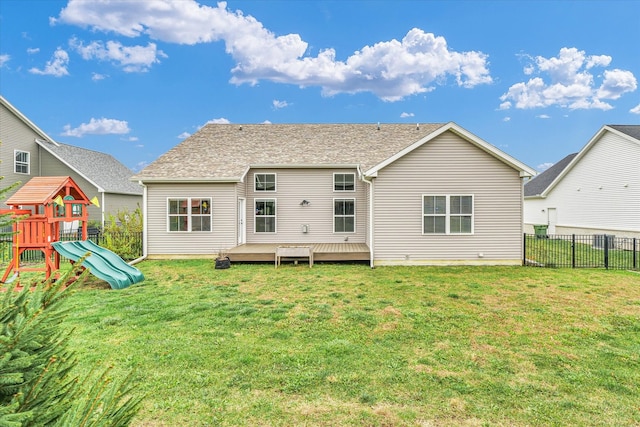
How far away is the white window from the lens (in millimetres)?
12570

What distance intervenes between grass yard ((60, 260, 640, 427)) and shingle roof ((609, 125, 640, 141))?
39.9 feet

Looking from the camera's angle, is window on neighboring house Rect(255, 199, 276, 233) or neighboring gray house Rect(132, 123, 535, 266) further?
window on neighboring house Rect(255, 199, 276, 233)

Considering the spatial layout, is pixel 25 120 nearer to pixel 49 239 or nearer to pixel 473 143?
pixel 49 239

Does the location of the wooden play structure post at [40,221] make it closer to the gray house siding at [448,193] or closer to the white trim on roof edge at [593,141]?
the gray house siding at [448,193]

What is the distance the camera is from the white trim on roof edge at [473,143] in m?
12.1

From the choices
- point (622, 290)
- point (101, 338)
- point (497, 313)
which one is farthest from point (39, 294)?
point (622, 290)

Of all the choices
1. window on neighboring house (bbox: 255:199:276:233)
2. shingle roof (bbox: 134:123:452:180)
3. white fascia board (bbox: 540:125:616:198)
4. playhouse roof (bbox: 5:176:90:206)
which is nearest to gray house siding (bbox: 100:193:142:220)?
shingle roof (bbox: 134:123:452:180)

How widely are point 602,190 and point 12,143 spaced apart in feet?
117

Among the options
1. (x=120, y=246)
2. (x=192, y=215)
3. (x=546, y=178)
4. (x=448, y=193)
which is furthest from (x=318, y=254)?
(x=546, y=178)

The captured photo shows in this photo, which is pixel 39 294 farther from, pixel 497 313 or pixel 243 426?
pixel 497 313

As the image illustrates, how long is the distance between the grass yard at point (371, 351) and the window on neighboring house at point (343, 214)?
633 centimetres

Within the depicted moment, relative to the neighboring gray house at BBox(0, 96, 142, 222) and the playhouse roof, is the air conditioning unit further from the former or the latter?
the neighboring gray house at BBox(0, 96, 142, 222)

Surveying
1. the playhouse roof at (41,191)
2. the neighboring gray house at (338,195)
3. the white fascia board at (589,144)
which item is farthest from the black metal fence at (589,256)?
the playhouse roof at (41,191)

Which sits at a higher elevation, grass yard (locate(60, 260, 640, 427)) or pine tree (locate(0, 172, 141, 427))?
pine tree (locate(0, 172, 141, 427))
